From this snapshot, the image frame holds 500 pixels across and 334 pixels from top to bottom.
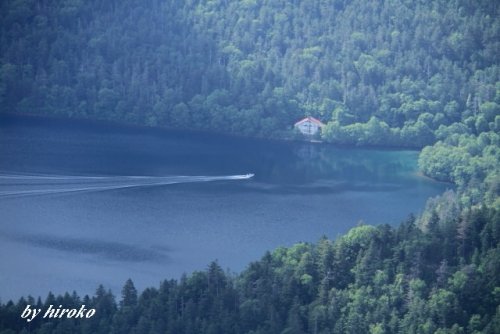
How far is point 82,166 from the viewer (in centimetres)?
4247

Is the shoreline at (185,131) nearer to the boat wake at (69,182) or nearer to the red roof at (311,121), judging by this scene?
the red roof at (311,121)

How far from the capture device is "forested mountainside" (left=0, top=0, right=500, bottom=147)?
52.0m

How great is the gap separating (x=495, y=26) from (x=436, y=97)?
4825 millimetres

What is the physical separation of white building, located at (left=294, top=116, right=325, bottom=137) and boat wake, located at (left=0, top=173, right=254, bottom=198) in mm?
9567

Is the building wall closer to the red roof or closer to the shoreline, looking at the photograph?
the red roof

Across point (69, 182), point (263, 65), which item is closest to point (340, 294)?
point (69, 182)

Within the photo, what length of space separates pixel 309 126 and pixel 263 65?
4.59 meters

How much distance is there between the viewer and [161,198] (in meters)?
40.0

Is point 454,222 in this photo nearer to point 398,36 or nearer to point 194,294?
point 194,294

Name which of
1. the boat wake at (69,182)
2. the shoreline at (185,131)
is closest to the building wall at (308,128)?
the shoreline at (185,131)

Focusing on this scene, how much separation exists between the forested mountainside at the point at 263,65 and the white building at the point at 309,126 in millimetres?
544

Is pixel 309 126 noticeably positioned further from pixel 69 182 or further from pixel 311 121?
pixel 69 182

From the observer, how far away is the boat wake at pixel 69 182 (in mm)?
39250

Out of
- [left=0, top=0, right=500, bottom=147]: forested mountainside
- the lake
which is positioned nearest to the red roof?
[left=0, top=0, right=500, bottom=147]: forested mountainside
